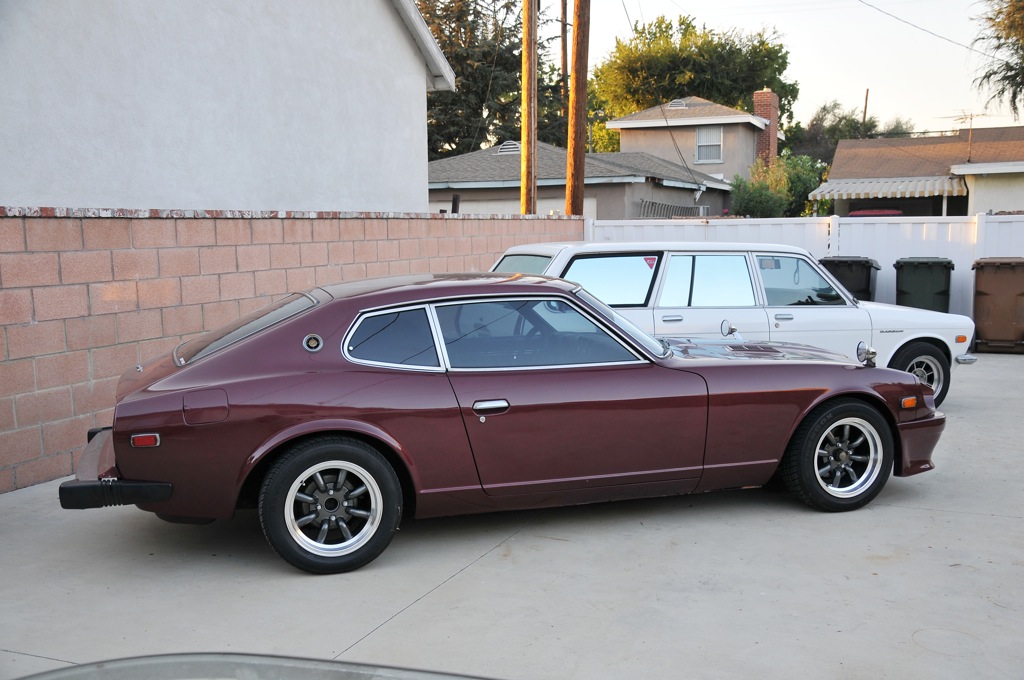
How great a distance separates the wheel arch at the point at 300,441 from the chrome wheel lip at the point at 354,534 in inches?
6.2

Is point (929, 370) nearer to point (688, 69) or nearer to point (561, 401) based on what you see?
point (561, 401)

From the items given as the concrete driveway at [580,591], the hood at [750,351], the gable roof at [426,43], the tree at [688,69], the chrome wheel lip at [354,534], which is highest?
the tree at [688,69]

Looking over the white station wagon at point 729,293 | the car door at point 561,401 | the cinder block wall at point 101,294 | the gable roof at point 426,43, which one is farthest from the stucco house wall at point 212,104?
the car door at point 561,401

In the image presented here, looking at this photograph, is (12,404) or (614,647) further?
→ (12,404)

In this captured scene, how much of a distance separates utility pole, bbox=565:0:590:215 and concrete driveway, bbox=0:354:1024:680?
11.3 m

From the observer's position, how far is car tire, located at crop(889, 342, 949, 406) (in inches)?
337

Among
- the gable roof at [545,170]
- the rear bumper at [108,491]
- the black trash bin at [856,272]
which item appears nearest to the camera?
the rear bumper at [108,491]

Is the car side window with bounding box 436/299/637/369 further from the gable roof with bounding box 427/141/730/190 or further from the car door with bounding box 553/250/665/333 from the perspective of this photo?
the gable roof with bounding box 427/141/730/190

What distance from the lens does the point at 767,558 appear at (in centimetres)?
486

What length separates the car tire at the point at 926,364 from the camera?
8.56m

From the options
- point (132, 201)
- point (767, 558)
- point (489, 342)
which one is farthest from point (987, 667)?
point (132, 201)

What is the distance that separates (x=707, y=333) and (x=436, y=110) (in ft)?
108

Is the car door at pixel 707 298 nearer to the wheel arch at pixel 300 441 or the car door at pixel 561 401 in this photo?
the car door at pixel 561 401

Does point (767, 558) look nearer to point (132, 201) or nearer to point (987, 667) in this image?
point (987, 667)
